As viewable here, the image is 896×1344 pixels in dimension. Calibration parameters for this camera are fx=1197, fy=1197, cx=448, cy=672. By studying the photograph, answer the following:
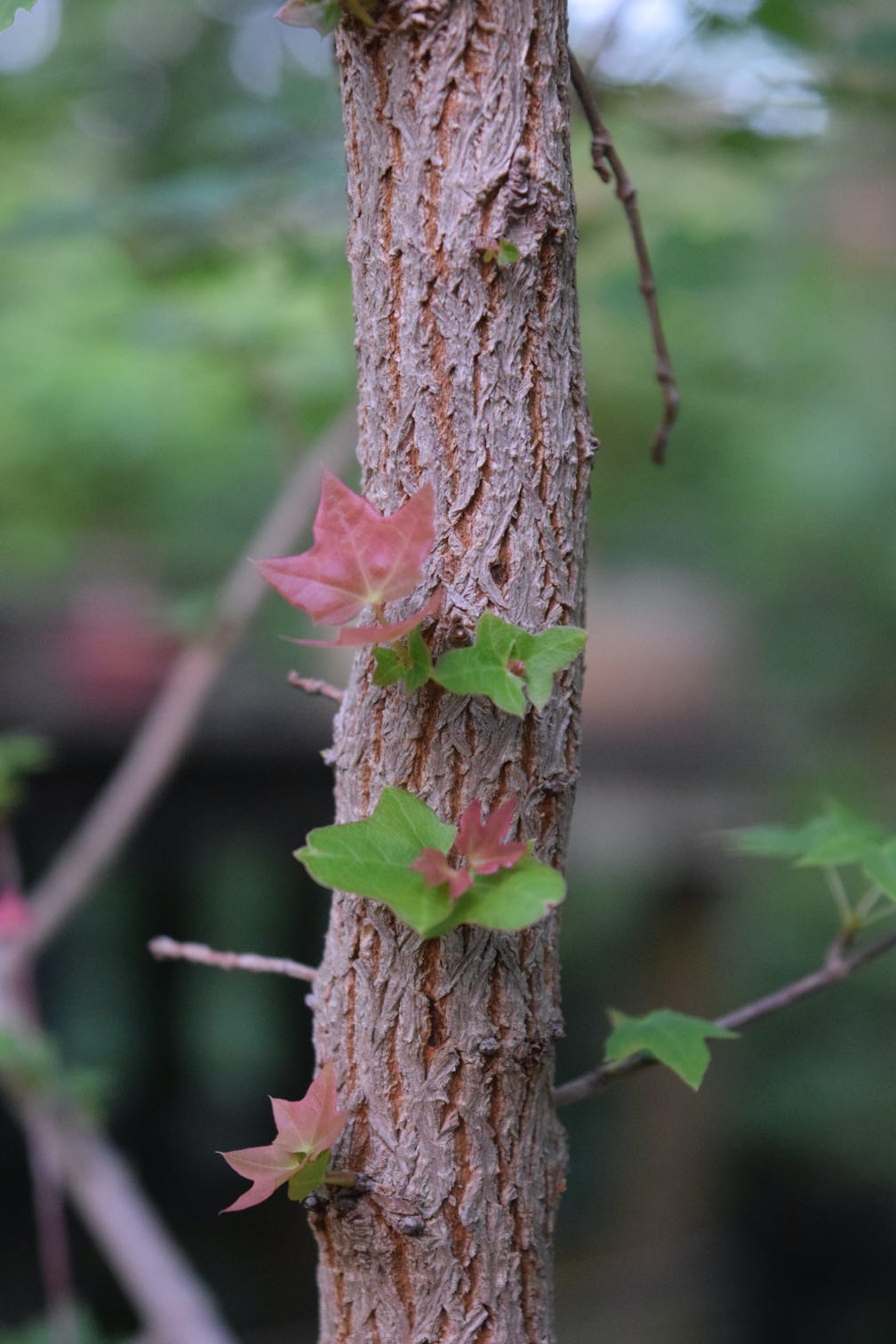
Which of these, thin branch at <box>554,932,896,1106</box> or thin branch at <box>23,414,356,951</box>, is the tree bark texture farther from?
thin branch at <box>23,414,356,951</box>

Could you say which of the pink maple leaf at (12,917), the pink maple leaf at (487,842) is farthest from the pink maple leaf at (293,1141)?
the pink maple leaf at (12,917)

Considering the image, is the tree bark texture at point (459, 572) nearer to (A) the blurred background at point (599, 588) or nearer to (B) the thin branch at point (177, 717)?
(A) the blurred background at point (599, 588)

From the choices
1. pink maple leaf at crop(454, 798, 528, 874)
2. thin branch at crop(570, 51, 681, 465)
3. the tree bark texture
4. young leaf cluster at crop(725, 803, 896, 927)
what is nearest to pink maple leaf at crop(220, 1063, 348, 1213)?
the tree bark texture

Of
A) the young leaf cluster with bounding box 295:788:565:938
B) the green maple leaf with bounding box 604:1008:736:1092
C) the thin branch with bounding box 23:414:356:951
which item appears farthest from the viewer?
the thin branch with bounding box 23:414:356:951

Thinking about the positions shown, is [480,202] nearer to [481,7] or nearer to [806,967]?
[481,7]

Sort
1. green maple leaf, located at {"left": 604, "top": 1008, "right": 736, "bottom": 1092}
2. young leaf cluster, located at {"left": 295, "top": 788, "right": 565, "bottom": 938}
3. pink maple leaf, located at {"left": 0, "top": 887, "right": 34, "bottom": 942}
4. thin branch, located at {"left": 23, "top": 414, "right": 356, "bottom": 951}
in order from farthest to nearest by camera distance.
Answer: thin branch, located at {"left": 23, "top": 414, "right": 356, "bottom": 951}
pink maple leaf, located at {"left": 0, "top": 887, "right": 34, "bottom": 942}
green maple leaf, located at {"left": 604, "top": 1008, "right": 736, "bottom": 1092}
young leaf cluster, located at {"left": 295, "top": 788, "right": 565, "bottom": 938}

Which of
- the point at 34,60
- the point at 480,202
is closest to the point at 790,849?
the point at 480,202
